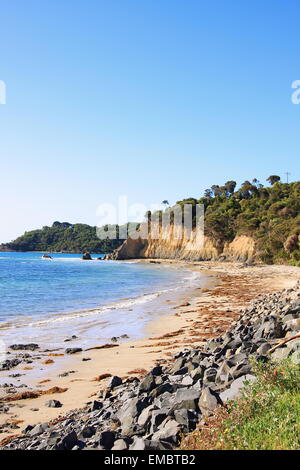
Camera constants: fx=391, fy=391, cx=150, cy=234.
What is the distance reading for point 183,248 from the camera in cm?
9588

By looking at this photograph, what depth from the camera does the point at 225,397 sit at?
5281 millimetres

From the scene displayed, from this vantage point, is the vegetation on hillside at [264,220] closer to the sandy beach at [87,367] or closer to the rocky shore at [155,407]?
the sandy beach at [87,367]

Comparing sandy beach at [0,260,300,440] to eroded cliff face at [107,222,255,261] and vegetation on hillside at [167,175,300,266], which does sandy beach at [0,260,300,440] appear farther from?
eroded cliff face at [107,222,255,261]

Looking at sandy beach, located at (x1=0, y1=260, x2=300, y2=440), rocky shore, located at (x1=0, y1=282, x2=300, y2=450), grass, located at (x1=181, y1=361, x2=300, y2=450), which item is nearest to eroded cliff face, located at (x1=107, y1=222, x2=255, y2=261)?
sandy beach, located at (x1=0, y1=260, x2=300, y2=440)

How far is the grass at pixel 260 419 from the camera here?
3920 mm

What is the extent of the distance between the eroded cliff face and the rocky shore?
6409 cm

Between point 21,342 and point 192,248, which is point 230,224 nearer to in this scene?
point 192,248

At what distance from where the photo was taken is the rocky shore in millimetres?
4828

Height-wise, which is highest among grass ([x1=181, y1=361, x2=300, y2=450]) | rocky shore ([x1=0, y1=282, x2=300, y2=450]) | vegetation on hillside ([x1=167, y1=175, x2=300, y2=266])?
vegetation on hillside ([x1=167, y1=175, x2=300, y2=266])

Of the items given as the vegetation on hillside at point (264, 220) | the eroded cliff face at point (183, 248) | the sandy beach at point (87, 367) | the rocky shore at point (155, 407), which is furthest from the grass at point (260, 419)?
the eroded cliff face at point (183, 248)

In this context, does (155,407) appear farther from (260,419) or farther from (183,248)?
(183,248)
